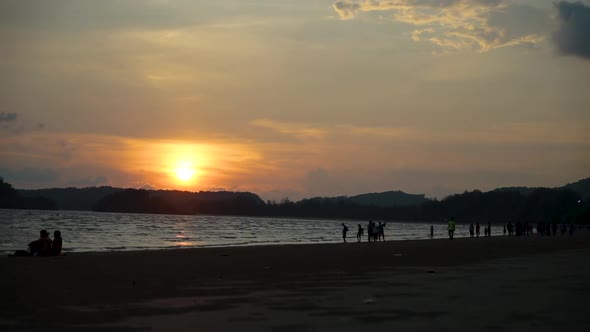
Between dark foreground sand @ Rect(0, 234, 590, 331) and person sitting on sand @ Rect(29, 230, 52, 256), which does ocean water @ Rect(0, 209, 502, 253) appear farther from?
dark foreground sand @ Rect(0, 234, 590, 331)

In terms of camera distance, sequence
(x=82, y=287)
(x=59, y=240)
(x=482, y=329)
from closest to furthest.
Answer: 1. (x=482, y=329)
2. (x=82, y=287)
3. (x=59, y=240)

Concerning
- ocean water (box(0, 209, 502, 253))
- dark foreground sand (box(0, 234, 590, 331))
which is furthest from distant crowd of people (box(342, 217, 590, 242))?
dark foreground sand (box(0, 234, 590, 331))

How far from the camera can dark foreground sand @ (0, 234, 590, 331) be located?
431 inches

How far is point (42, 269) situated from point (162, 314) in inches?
468

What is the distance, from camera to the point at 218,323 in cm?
1105

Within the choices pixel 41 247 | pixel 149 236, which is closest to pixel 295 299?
pixel 41 247

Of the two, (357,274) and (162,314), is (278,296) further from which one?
(357,274)

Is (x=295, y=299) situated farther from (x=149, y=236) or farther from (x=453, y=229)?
(x=149, y=236)

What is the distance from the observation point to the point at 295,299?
14219mm

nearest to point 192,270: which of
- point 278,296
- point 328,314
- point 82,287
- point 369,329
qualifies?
point 82,287

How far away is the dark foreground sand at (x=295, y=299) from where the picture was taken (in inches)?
431

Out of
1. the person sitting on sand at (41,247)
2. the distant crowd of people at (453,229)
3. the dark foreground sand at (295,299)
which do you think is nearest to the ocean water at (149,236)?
the distant crowd of people at (453,229)

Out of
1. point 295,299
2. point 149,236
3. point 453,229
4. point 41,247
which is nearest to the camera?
point 295,299

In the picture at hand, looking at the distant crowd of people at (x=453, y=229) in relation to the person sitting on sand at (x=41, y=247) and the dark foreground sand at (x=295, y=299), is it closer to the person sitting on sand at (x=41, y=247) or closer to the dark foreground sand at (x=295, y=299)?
the person sitting on sand at (x=41, y=247)
